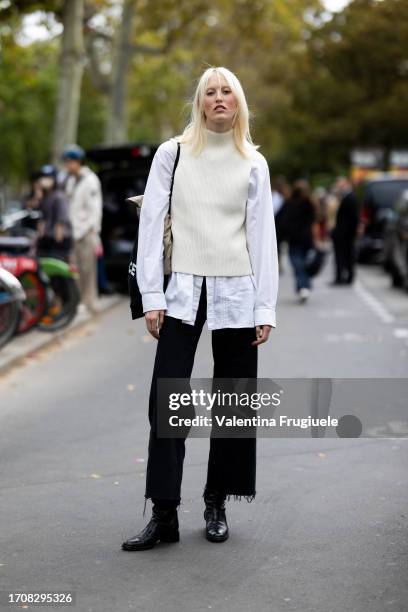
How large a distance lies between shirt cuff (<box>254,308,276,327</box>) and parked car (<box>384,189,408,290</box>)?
Answer: 616 inches

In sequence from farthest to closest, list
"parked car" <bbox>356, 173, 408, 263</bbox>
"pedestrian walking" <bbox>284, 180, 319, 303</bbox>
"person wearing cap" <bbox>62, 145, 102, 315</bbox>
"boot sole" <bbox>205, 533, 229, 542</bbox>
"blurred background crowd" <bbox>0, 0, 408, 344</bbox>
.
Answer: "parked car" <bbox>356, 173, 408, 263</bbox> < "pedestrian walking" <bbox>284, 180, 319, 303</bbox> < "blurred background crowd" <bbox>0, 0, 408, 344</bbox> < "person wearing cap" <bbox>62, 145, 102, 315</bbox> < "boot sole" <bbox>205, 533, 229, 542</bbox>

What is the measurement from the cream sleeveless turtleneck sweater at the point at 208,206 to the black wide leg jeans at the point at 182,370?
4.6 inches

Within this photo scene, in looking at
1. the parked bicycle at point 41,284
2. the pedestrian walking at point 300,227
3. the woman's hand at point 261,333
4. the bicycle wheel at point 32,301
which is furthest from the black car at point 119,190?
the woman's hand at point 261,333

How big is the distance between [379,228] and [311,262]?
951 cm

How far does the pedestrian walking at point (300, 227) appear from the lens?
61.4 ft

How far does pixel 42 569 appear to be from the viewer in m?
4.59

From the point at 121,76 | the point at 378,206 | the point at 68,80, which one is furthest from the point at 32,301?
the point at 121,76

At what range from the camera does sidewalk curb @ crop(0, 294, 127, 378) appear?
35.2 feet

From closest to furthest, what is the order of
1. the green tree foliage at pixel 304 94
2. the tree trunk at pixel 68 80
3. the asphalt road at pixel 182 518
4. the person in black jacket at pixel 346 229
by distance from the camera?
the asphalt road at pixel 182 518 < the tree trunk at pixel 68 80 < the person in black jacket at pixel 346 229 < the green tree foliage at pixel 304 94

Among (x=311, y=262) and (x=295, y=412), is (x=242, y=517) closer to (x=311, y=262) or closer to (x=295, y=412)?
(x=295, y=412)

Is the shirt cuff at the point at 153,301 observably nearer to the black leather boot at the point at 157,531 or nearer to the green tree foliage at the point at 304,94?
the black leather boot at the point at 157,531

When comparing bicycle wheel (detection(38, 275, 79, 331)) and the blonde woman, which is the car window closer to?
bicycle wheel (detection(38, 275, 79, 331))

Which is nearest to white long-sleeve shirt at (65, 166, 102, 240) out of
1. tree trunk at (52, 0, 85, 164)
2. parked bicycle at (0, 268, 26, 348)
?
parked bicycle at (0, 268, 26, 348)

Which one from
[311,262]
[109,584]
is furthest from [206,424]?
[311,262]
